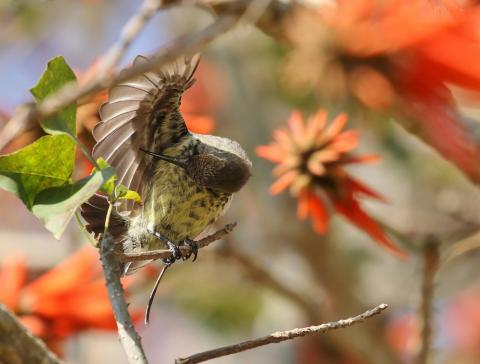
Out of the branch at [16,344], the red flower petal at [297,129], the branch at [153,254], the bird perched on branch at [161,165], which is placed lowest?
the branch at [16,344]

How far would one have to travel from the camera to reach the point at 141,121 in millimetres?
1353

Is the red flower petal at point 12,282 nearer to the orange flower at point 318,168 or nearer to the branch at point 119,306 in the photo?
the orange flower at point 318,168

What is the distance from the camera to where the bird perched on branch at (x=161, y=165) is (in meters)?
1.30

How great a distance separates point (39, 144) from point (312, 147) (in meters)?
0.76

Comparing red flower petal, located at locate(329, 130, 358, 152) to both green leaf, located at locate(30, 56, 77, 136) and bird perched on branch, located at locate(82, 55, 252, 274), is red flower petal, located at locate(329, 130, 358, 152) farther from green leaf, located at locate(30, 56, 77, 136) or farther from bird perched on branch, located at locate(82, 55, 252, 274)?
green leaf, located at locate(30, 56, 77, 136)

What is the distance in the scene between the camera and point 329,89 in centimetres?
162

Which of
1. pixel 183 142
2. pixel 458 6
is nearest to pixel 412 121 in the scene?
pixel 458 6

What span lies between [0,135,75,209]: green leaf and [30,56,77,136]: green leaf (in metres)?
0.01

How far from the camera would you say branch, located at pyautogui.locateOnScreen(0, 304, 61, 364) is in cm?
76

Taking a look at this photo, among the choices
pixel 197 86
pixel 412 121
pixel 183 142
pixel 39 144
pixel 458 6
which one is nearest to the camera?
pixel 39 144

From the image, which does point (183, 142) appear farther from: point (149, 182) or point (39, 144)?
point (39, 144)

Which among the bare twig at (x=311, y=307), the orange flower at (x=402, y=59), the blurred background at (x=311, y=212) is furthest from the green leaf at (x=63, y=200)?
the bare twig at (x=311, y=307)

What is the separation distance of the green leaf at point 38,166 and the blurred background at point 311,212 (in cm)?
34

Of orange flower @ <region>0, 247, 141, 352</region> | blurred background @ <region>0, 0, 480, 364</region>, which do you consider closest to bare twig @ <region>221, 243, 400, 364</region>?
blurred background @ <region>0, 0, 480, 364</region>
